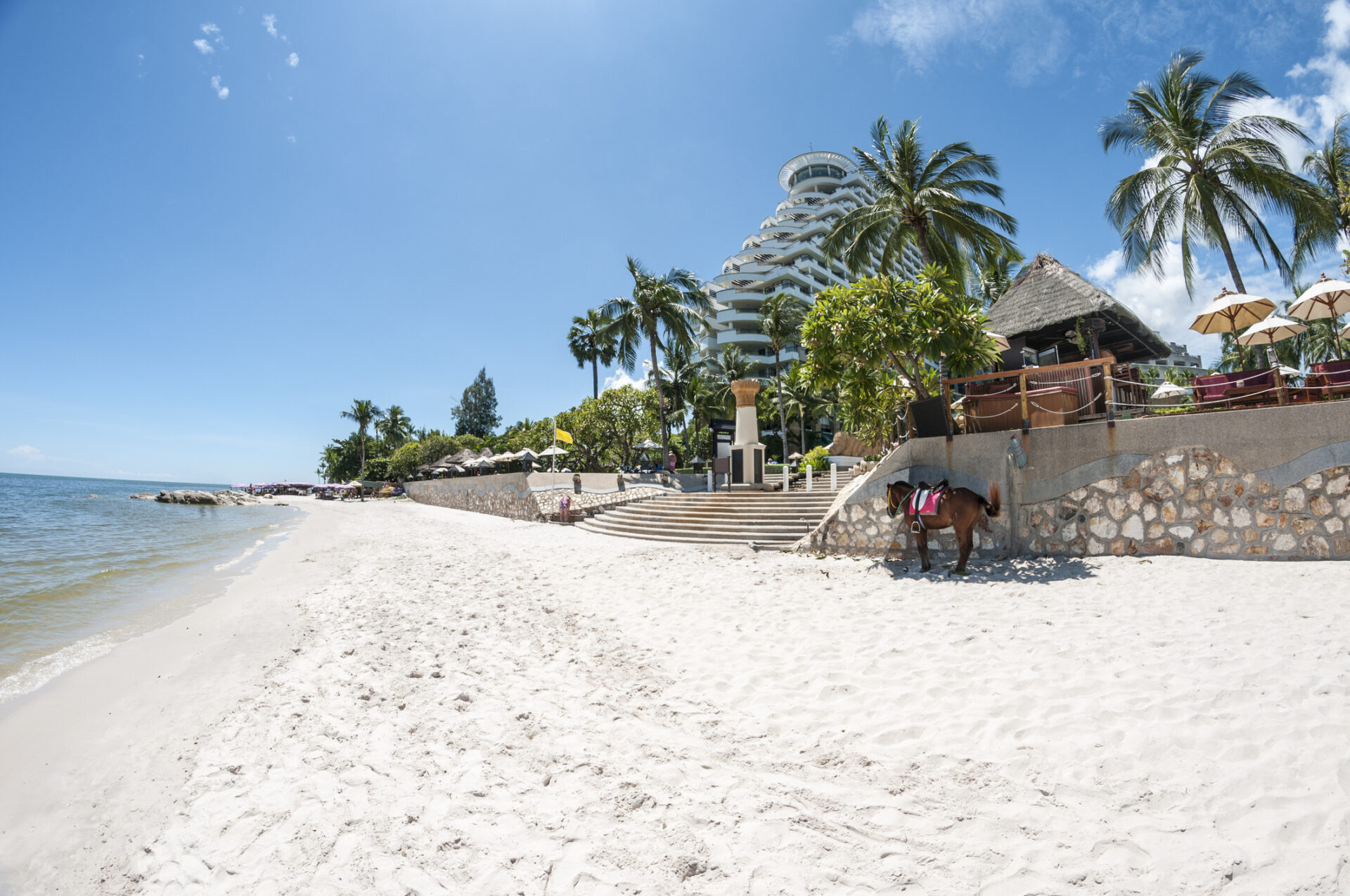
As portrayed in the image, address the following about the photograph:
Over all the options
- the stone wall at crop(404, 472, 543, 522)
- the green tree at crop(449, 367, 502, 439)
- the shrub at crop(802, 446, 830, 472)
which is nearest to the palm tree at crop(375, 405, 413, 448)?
the green tree at crop(449, 367, 502, 439)

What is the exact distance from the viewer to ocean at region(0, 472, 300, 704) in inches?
250

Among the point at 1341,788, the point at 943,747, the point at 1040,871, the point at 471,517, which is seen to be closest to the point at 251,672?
the point at 943,747

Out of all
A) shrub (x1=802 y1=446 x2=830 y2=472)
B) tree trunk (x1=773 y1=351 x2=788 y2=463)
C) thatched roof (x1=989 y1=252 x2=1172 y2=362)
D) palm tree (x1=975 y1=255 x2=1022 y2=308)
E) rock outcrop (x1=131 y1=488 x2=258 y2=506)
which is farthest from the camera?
rock outcrop (x1=131 y1=488 x2=258 y2=506)

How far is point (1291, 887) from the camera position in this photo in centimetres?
214

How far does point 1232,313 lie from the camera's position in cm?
1121

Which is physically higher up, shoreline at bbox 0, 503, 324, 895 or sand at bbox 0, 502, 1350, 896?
sand at bbox 0, 502, 1350, 896

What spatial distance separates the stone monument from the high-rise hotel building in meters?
37.1

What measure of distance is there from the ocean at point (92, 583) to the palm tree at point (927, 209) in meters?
17.4

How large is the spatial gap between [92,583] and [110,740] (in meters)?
9.11

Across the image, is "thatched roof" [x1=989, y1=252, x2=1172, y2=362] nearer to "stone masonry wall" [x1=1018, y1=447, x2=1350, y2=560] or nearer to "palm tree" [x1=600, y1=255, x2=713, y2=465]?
"stone masonry wall" [x1=1018, y1=447, x2=1350, y2=560]

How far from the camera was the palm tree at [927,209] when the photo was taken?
16031 mm

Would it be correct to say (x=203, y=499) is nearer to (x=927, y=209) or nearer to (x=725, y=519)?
(x=725, y=519)

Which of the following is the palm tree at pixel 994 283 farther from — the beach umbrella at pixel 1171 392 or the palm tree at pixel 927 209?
the beach umbrella at pixel 1171 392

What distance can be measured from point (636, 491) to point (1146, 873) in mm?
20411
